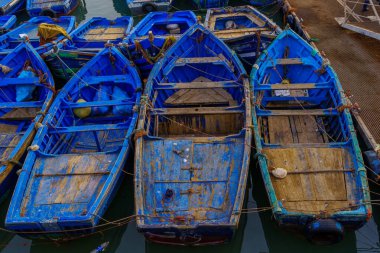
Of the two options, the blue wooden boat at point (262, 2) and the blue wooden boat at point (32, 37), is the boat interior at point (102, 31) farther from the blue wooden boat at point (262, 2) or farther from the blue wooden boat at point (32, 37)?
the blue wooden boat at point (262, 2)

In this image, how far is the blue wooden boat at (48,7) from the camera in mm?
18562

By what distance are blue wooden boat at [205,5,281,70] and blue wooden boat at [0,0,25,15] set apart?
12749 mm

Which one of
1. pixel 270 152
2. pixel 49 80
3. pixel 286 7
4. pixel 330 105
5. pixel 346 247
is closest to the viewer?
pixel 346 247

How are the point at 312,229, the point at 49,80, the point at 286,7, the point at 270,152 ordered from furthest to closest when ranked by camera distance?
the point at 286,7 < the point at 49,80 < the point at 270,152 < the point at 312,229

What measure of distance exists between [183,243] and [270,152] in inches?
124

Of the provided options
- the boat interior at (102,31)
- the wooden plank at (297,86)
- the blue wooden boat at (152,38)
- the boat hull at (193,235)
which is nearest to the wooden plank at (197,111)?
the wooden plank at (297,86)

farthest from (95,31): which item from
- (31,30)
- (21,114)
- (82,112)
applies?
(82,112)

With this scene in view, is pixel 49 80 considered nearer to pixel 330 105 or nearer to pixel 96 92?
pixel 96 92

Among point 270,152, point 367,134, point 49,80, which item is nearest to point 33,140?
point 49,80

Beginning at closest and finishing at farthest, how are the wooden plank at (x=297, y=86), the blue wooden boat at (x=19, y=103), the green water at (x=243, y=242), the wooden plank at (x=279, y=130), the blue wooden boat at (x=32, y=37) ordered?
1. the green water at (x=243, y=242)
2. the blue wooden boat at (x=19, y=103)
3. the wooden plank at (x=279, y=130)
4. the wooden plank at (x=297, y=86)
5. the blue wooden boat at (x=32, y=37)

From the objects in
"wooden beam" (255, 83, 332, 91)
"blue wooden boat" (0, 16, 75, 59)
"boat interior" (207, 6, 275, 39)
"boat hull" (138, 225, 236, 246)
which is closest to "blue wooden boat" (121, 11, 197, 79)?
"boat interior" (207, 6, 275, 39)

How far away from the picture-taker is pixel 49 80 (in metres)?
10.9

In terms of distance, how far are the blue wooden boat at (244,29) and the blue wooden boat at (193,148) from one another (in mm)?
1464

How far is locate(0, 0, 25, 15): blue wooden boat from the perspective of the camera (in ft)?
62.0
